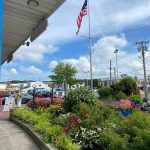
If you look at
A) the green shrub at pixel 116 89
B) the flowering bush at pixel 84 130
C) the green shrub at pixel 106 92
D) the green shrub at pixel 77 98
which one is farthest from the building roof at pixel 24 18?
the green shrub at pixel 106 92

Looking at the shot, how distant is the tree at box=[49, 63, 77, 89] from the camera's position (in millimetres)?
86312

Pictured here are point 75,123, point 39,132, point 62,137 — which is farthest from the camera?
point 39,132

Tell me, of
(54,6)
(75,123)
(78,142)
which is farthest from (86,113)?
A: (54,6)

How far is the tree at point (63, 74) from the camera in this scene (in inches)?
3398

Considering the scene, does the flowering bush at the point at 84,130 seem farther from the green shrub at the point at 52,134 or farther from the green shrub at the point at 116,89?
the green shrub at the point at 116,89

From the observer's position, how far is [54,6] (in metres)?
8.05

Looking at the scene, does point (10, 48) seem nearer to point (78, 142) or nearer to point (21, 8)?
point (21, 8)

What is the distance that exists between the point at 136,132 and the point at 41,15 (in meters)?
4.10

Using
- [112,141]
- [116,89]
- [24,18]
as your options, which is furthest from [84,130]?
[116,89]

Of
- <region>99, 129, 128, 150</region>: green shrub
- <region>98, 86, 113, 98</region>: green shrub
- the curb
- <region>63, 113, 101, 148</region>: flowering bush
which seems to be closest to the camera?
<region>99, 129, 128, 150</region>: green shrub

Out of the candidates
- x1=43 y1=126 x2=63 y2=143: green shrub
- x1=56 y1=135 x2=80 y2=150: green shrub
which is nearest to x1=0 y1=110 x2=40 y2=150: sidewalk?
x1=43 y1=126 x2=63 y2=143: green shrub

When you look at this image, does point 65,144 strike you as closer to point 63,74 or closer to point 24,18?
point 24,18

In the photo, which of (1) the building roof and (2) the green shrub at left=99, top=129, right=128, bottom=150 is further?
(1) the building roof

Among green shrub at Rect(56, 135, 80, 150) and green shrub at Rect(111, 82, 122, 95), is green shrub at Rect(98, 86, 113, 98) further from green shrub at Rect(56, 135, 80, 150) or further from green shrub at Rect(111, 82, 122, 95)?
green shrub at Rect(56, 135, 80, 150)
